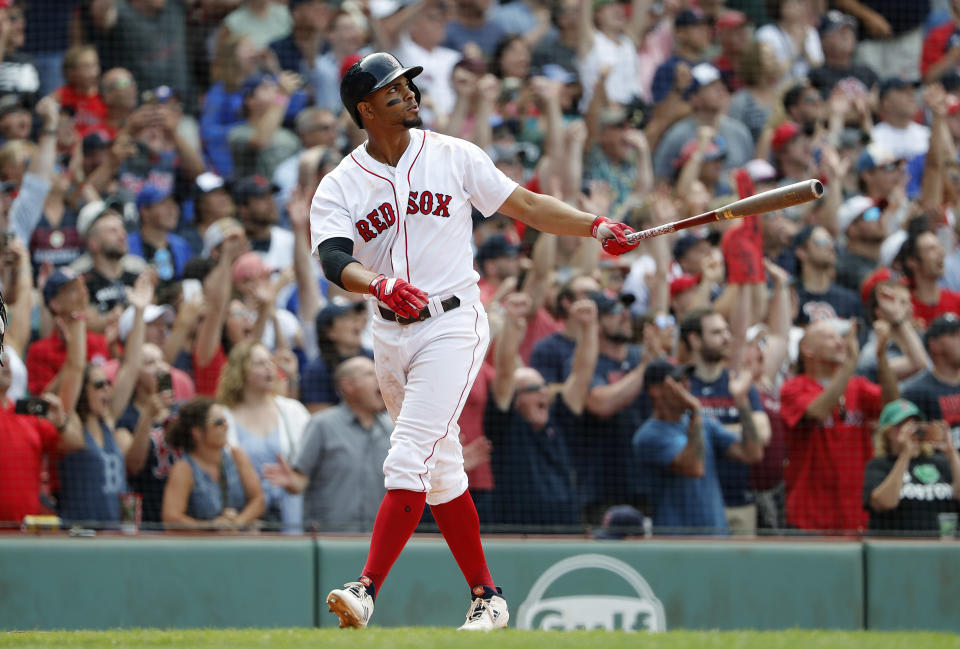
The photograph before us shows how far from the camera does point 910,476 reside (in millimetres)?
7094

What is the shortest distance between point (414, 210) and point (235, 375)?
2804mm

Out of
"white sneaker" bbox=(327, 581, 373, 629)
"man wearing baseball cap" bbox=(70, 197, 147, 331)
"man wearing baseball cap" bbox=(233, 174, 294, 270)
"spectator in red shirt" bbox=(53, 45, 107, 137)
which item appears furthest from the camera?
"spectator in red shirt" bbox=(53, 45, 107, 137)

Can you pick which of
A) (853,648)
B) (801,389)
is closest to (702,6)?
(801,389)

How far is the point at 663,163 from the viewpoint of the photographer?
398 inches

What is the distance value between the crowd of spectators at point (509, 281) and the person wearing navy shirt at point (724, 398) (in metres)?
0.02

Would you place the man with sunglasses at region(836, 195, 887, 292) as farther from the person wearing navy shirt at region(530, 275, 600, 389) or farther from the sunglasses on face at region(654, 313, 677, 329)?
the person wearing navy shirt at region(530, 275, 600, 389)

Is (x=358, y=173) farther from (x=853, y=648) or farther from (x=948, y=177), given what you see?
(x=948, y=177)

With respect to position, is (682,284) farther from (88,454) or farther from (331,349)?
(88,454)

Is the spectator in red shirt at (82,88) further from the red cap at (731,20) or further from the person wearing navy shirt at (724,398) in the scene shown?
the red cap at (731,20)

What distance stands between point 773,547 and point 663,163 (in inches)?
160

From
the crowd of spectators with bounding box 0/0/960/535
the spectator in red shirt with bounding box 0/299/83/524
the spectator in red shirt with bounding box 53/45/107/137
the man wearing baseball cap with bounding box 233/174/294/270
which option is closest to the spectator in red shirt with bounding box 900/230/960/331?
the crowd of spectators with bounding box 0/0/960/535

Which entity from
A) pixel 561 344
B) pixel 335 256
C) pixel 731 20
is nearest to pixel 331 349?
pixel 561 344

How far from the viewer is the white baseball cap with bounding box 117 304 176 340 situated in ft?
24.2

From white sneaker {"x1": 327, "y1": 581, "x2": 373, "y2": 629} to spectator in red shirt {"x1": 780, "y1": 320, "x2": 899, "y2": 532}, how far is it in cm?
360
